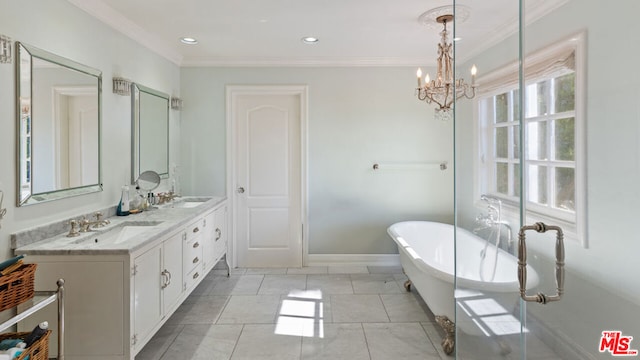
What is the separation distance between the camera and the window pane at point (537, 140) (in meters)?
1.42

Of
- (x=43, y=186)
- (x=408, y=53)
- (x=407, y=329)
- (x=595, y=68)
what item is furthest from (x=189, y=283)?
(x=408, y=53)

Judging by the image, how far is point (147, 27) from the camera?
3238 mm

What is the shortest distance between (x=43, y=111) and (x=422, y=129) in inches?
142

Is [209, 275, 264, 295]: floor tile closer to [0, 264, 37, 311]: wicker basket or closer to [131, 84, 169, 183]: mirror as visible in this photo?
[131, 84, 169, 183]: mirror

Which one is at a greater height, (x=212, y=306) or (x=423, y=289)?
(x=423, y=289)

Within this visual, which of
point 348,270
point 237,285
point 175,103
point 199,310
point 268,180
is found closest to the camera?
point 199,310

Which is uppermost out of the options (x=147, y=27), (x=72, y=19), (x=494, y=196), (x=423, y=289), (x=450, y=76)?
(x=147, y=27)

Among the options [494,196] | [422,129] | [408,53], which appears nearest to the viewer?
[494,196]

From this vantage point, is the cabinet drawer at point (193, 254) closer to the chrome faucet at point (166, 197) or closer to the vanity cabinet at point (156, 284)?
the vanity cabinet at point (156, 284)

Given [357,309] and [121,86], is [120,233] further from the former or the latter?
[357,309]

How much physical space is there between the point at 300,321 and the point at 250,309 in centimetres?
50

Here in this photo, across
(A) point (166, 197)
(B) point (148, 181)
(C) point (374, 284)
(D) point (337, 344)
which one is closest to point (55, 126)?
(B) point (148, 181)

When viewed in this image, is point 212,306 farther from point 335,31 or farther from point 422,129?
point 422,129

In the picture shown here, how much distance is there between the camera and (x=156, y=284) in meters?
2.33
